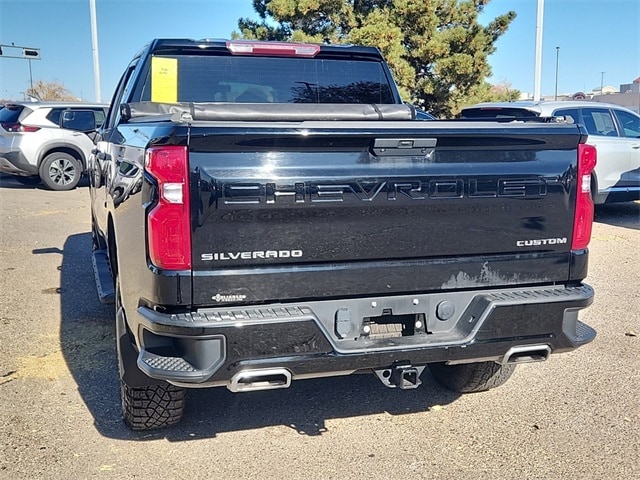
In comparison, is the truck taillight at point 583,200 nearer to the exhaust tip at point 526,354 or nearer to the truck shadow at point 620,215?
the exhaust tip at point 526,354

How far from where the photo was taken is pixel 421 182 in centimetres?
288

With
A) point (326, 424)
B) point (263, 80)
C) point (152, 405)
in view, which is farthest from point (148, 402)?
point (263, 80)

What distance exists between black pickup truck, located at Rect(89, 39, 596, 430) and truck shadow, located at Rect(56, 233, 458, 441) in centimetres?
24

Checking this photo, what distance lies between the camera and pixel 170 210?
2.59 meters

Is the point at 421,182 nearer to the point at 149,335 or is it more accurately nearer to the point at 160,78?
the point at 149,335

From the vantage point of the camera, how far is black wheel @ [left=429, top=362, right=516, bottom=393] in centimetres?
383

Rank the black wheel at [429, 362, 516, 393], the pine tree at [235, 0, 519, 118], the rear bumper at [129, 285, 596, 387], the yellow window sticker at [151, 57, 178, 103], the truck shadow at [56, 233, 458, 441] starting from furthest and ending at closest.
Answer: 1. the pine tree at [235, 0, 519, 118]
2. the yellow window sticker at [151, 57, 178, 103]
3. the black wheel at [429, 362, 516, 393]
4. the truck shadow at [56, 233, 458, 441]
5. the rear bumper at [129, 285, 596, 387]

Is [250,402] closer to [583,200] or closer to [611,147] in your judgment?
[583,200]

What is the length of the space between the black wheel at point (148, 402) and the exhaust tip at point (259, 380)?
61 cm

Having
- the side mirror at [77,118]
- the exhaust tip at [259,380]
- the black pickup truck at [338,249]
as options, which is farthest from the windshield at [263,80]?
the side mirror at [77,118]

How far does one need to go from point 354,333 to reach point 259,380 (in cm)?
47

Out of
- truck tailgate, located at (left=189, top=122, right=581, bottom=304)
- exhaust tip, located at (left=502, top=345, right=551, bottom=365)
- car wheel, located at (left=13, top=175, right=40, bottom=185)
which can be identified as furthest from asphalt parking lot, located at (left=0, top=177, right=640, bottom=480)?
car wheel, located at (left=13, top=175, right=40, bottom=185)

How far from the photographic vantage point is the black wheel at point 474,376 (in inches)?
151

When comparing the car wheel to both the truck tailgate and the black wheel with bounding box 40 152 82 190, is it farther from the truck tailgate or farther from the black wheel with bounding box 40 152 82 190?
the truck tailgate
